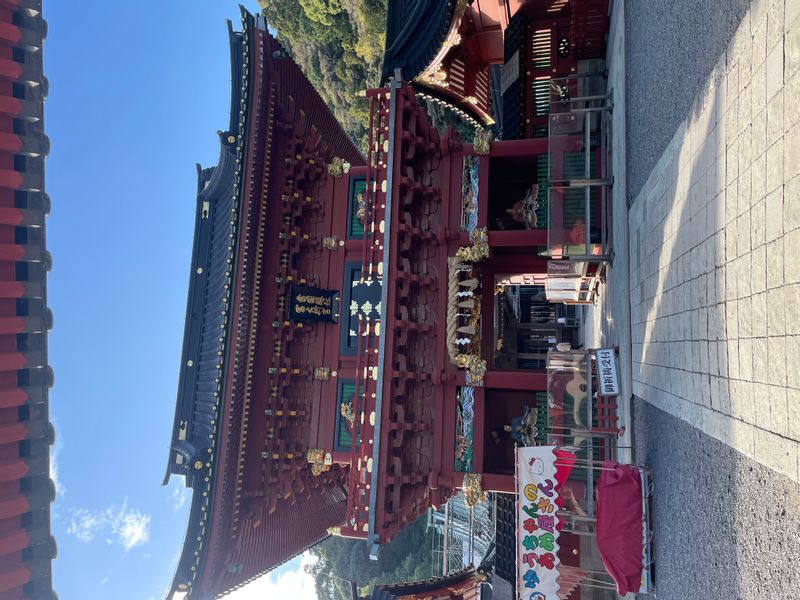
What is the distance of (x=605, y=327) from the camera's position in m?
14.0

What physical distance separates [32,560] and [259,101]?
1005 cm

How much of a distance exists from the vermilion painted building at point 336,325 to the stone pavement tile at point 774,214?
7.57 metres

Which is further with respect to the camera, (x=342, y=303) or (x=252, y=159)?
(x=342, y=303)

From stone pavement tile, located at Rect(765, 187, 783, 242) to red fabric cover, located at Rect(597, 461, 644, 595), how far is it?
16.5ft

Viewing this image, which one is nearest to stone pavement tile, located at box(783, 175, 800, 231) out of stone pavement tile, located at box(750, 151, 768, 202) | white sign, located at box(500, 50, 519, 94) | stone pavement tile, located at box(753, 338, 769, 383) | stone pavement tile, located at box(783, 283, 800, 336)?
stone pavement tile, located at box(750, 151, 768, 202)

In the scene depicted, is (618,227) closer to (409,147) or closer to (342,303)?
(409,147)

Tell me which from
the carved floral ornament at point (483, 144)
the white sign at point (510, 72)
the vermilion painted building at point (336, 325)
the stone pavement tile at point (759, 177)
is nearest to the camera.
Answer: the stone pavement tile at point (759, 177)

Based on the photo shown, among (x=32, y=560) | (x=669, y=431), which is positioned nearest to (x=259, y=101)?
(x=32, y=560)

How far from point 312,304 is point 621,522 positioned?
8319 mm

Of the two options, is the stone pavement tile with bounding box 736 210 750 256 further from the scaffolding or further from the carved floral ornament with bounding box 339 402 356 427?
the scaffolding

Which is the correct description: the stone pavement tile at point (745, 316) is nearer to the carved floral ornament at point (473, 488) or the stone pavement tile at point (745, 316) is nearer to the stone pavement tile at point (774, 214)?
the stone pavement tile at point (774, 214)

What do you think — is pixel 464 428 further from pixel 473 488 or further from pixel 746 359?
pixel 746 359

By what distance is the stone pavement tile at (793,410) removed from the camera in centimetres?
452

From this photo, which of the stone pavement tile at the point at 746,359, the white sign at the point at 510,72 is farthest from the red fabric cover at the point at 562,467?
the white sign at the point at 510,72
